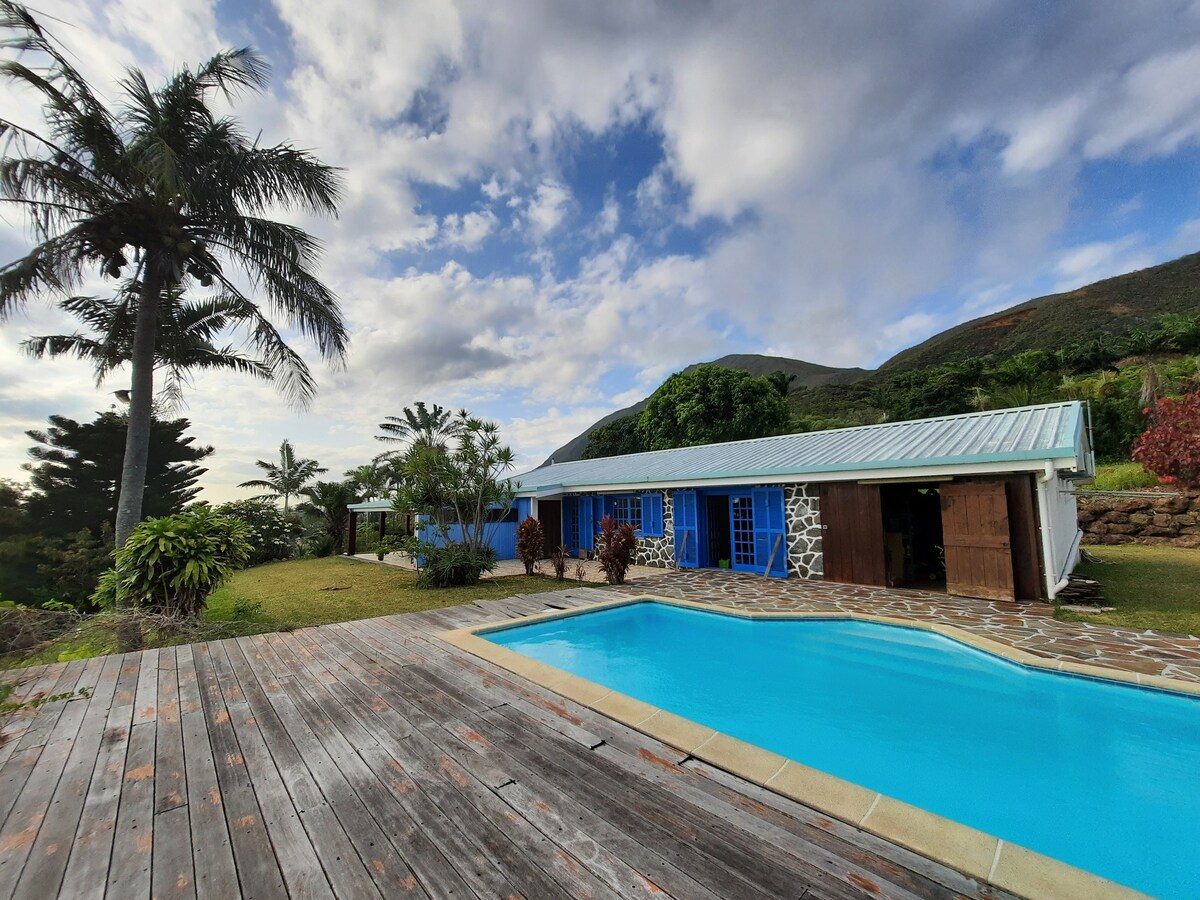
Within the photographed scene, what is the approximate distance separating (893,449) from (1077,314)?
166ft

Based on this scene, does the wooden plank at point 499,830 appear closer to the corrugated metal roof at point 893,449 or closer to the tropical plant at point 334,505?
the corrugated metal roof at point 893,449

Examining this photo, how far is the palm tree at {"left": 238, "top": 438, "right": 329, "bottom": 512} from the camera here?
27047mm

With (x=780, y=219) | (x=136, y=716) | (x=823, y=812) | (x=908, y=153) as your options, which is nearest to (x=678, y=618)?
(x=823, y=812)

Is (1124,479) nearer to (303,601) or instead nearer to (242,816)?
(242,816)

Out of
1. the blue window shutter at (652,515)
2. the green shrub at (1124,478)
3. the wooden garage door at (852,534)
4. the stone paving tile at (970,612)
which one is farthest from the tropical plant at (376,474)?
the green shrub at (1124,478)

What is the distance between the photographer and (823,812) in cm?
248

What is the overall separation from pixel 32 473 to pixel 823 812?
2349cm

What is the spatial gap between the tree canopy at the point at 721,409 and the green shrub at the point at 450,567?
18.4m

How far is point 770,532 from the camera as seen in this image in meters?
11.5

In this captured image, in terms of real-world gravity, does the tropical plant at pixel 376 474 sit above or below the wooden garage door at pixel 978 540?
above

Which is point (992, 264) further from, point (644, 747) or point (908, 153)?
point (644, 747)

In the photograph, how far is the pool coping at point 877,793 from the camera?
2040 mm

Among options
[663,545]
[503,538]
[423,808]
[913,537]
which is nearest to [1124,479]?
[913,537]

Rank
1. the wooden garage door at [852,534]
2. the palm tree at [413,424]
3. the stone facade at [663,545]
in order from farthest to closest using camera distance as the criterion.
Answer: the palm tree at [413,424], the stone facade at [663,545], the wooden garage door at [852,534]
